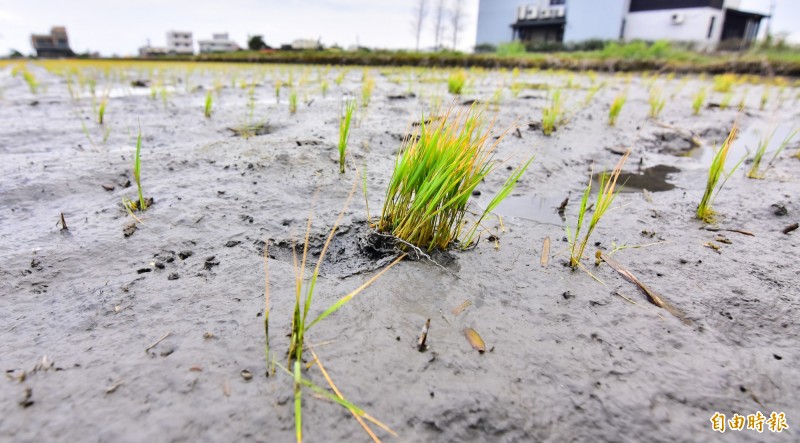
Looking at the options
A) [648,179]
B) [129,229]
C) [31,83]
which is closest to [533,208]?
[648,179]

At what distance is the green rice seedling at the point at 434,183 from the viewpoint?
1.39 m

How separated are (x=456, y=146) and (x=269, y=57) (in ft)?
84.3

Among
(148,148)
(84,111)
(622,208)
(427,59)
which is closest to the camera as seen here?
(622,208)

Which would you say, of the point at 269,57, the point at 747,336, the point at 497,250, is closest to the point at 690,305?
the point at 747,336

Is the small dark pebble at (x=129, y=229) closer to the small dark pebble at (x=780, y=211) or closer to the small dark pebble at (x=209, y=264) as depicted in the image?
the small dark pebble at (x=209, y=264)

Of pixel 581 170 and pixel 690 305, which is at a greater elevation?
pixel 581 170

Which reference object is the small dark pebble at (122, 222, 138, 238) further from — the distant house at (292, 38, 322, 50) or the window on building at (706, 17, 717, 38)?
the distant house at (292, 38, 322, 50)

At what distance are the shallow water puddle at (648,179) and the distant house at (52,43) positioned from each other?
66.3 m

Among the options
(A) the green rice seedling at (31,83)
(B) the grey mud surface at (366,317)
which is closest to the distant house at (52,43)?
(A) the green rice seedling at (31,83)

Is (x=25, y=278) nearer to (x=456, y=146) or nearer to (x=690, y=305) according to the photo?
(x=456, y=146)

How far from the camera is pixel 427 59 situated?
1836 cm

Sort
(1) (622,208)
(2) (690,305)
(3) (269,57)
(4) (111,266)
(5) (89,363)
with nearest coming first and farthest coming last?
1. (5) (89,363)
2. (2) (690,305)
3. (4) (111,266)
4. (1) (622,208)
5. (3) (269,57)

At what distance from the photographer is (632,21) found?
84.3 ft

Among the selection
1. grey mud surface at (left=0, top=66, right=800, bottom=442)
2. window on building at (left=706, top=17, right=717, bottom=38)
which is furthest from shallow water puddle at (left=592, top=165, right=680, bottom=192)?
window on building at (left=706, top=17, right=717, bottom=38)
